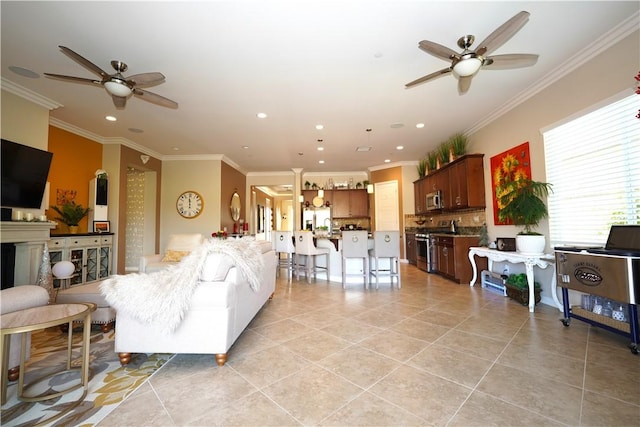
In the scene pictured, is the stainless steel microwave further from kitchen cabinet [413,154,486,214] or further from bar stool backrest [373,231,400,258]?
bar stool backrest [373,231,400,258]

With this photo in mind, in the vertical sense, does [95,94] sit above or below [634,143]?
above

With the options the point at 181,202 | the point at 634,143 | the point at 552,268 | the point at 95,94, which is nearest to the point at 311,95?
the point at 95,94

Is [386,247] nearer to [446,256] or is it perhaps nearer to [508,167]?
[446,256]

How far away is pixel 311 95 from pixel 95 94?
3056 millimetres

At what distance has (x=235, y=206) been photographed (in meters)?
7.91

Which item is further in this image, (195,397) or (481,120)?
(481,120)

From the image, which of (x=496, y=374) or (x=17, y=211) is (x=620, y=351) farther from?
(x=17, y=211)

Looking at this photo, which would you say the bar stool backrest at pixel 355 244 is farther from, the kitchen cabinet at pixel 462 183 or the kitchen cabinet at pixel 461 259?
the kitchen cabinet at pixel 462 183

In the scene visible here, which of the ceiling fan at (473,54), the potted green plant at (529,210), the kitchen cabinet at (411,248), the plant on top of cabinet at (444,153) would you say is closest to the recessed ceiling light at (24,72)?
the ceiling fan at (473,54)

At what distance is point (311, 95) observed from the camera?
3770 millimetres

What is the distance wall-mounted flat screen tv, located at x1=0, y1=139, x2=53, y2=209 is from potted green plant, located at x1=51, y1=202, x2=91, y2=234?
0.80m

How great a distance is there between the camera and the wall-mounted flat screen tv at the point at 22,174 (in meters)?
3.36

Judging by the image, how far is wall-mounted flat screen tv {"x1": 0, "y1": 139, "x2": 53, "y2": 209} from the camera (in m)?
3.36

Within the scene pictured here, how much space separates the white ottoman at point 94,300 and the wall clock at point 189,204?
4.10 m
